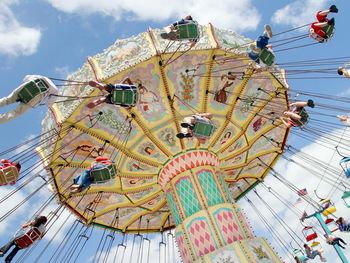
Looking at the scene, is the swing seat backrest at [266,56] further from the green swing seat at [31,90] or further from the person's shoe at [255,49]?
the green swing seat at [31,90]

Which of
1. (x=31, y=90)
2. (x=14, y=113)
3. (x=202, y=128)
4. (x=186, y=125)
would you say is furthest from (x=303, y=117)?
(x=14, y=113)

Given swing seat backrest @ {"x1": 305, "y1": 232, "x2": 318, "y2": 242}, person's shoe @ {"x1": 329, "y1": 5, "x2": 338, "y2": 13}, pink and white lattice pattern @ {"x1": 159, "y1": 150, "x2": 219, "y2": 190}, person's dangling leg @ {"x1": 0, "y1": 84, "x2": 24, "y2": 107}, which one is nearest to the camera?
person's dangling leg @ {"x1": 0, "y1": 84, "x2": 24, "y2": 107}

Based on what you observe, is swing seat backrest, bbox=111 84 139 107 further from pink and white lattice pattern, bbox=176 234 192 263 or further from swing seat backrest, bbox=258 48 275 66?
pink and white lattice pattern, bbox=176 234 192 263

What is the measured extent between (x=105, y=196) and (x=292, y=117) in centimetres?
616

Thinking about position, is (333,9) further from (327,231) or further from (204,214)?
(327,231)

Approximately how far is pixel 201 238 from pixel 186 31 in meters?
5.02

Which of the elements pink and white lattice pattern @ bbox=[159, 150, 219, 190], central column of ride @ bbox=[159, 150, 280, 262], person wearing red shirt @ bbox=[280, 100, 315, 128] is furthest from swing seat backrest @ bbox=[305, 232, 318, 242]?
person wearing red shirt @ bbox=[280, 100, 315, 128]

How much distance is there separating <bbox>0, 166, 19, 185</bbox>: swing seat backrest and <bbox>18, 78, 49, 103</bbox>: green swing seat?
1.58m

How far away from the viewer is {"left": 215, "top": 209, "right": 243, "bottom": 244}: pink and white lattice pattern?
31.5 ft

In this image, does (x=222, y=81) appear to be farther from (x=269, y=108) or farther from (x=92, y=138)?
(x=92, y=138)

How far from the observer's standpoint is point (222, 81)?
1056 centimetres

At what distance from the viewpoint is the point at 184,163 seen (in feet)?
35.9

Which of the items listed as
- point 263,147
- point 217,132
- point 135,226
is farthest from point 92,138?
point 263,147

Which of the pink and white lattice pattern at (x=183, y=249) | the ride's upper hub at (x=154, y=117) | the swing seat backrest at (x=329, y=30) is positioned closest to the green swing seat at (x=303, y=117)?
the ride's upper hub at (x=154, y=117)
